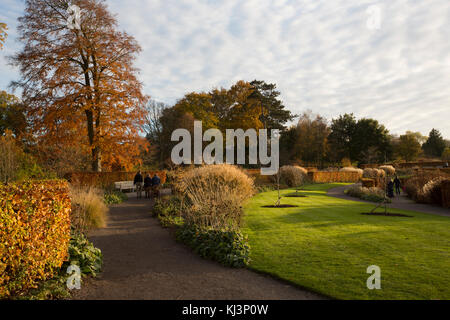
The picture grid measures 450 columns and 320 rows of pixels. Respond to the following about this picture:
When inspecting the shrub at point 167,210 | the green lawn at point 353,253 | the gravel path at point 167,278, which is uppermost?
the shrub at point 167,210

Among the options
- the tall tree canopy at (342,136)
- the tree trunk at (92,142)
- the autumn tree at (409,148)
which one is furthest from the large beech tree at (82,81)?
the autumn tree at (409,148)

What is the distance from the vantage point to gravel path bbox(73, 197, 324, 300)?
158 inches

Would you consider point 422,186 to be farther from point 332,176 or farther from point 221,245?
point 332,176

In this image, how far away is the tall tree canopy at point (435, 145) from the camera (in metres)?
49.1

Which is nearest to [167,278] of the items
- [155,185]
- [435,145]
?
[155,185]

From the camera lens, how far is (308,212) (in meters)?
10.3

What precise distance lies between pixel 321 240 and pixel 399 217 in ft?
15.2

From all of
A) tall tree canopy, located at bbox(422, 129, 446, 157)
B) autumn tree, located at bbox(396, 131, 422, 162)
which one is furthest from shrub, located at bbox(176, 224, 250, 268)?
tall tree canopy, located at bbox(422, 129, 446, 157)

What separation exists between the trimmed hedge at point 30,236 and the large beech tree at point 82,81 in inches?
521

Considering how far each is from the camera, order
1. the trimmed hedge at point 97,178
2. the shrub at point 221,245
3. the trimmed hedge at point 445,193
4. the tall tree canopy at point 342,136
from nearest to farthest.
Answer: the shrub at point 221,245 → the trimmed hedge at point 445,193 → the trimmed hedge at point 97,178 → the tall tree canopy at point 342,136

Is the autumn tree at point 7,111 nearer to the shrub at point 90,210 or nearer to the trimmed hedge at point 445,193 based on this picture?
the shrub at point 90,210

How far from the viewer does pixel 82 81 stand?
17906mm

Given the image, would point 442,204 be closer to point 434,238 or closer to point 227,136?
point 434,238

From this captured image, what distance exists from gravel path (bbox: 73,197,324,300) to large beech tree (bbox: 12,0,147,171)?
11.4 m
